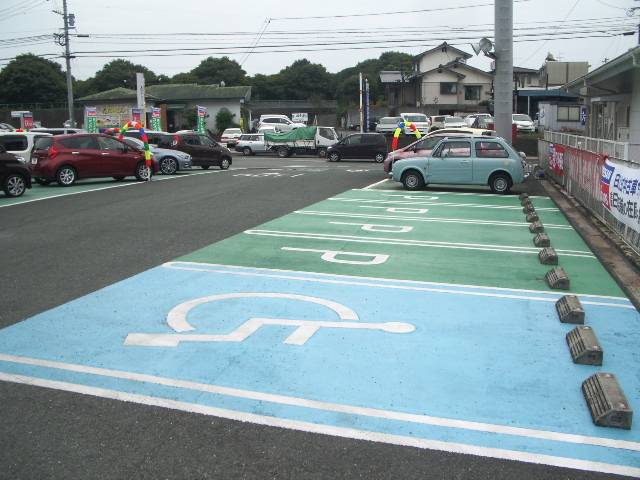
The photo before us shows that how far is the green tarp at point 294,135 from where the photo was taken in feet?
128

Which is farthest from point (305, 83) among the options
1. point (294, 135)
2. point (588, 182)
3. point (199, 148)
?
point (588, 182)

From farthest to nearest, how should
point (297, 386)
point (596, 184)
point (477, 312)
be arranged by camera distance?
point (596, 184) < point (477, 312) < point (297, 386)

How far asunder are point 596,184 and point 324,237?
5825mm

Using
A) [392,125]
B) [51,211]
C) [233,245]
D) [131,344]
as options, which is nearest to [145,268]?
[233,245]

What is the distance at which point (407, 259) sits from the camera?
1026cm

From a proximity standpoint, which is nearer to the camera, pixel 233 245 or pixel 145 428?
pixel 145 428

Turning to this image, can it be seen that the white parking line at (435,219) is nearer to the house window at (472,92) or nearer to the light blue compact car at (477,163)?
the light blue compact car at (477,163)

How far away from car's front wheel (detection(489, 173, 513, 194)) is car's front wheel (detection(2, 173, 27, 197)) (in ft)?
43.3

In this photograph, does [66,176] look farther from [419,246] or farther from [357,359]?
[357,359]

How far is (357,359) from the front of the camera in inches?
236

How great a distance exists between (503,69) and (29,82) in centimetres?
7211

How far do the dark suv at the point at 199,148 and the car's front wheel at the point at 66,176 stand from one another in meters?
7.27

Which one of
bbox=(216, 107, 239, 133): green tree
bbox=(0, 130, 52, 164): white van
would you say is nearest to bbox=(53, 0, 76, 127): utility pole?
bbox=(216, 107, 239, 133): green tree

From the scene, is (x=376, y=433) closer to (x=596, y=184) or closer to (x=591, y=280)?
(x=591, y=280)
